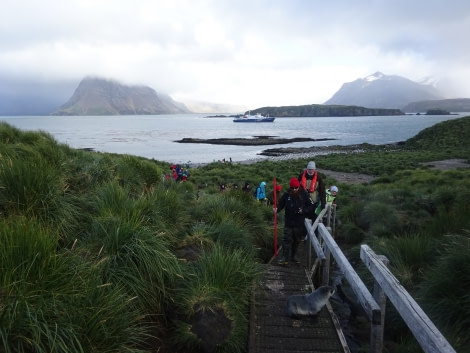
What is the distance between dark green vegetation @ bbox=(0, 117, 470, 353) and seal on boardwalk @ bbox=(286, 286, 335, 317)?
0.70m

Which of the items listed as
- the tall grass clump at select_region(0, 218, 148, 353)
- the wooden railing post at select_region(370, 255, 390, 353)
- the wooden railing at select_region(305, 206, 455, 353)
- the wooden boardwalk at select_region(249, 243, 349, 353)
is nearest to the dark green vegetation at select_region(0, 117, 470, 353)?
the tall grass clump at select_region(0, 218, 148, 353)

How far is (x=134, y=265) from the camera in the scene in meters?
4.54

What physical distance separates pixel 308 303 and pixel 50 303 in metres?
3.71

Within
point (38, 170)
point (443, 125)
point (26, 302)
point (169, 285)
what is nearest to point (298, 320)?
point (169, 285)

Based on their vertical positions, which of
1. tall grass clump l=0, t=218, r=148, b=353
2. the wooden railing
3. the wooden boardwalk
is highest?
tall grass clump l=0, t=218, r=148, b=353

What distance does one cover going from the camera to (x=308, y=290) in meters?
6.42

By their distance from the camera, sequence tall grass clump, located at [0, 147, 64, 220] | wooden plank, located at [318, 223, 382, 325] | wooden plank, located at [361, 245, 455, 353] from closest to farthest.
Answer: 1. wooden plank, located at [361, 245, 455, 353]
2. wooden plank, located at [318, 223, 382, 325]
3. tall grass clump, located at [0, 147, 64, 220]

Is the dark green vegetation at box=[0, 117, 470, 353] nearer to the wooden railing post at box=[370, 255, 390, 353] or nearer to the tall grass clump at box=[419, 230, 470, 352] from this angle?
the tall grass clump at box=[419, 230, 470, 352]

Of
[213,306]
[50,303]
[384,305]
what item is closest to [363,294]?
[384,305]

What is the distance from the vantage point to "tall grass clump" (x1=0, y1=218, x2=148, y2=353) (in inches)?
108

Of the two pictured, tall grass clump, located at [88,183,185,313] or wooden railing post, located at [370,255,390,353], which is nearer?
wooden railing post, located at [370,255,390,353]

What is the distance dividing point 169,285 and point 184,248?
4.43ft

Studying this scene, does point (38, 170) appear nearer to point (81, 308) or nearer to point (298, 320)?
point (81, 308)

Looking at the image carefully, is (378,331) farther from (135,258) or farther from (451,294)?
(135,258)
